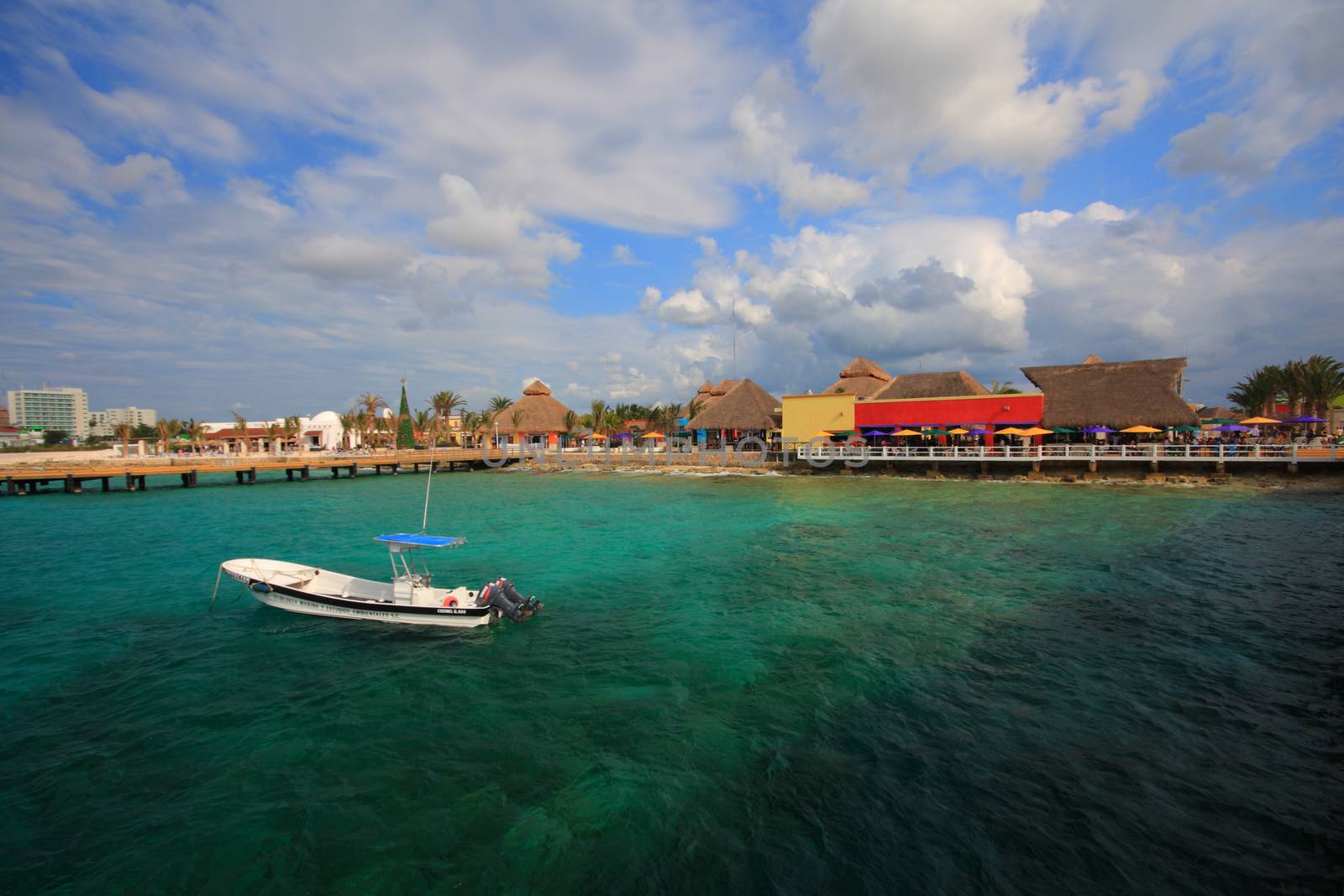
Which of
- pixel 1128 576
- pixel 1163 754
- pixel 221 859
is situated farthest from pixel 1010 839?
pixel 1128 576

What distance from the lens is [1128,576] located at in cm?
1506

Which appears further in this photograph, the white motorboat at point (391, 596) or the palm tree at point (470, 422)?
the palm tree at point (470, 422)

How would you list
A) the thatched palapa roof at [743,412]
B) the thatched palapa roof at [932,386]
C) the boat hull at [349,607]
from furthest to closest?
the thatched palapa roof at [743,412] < the thatched palapa roof at [932,386] < the boat hull at [349,607]

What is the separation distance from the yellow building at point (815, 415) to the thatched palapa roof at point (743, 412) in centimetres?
320

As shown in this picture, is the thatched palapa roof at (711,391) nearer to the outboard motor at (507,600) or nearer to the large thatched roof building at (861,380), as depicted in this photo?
the large thatched roof building at (861,380)

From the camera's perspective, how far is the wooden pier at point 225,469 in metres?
37.5

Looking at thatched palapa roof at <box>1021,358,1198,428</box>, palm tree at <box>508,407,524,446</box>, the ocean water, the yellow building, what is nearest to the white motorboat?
the ocean water

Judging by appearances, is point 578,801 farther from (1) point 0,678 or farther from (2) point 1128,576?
(2) point 1128,576

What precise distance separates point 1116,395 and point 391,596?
143 ft

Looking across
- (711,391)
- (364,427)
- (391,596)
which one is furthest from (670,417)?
(391,596)

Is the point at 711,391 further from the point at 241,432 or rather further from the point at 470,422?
the point at 241,432

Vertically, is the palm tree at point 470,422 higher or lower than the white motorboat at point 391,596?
higher

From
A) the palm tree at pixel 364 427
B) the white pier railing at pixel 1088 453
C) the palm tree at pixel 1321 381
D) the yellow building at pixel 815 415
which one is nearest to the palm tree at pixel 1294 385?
the palm tree at pixel 1321 381

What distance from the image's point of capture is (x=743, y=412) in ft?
172
